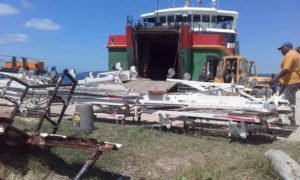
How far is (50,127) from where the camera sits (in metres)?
8.09

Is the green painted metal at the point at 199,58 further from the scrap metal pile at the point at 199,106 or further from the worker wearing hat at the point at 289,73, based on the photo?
the worker wearing hat at the point at 289,73

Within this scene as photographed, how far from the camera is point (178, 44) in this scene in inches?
584

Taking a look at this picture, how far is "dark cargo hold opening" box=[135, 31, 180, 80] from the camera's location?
15726 mm

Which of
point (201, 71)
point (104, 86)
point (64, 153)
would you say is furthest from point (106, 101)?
point (201, 71)

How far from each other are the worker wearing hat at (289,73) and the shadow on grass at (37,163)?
4.40m

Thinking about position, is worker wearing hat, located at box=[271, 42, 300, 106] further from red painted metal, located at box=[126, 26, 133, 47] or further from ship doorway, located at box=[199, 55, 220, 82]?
red painted metal, located at box=[126, 26, 133, 47]

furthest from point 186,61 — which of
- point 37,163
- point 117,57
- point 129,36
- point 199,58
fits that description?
point 37,163

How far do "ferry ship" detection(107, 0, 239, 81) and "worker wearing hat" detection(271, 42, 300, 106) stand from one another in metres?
4.40

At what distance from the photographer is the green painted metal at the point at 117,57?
50.9ft

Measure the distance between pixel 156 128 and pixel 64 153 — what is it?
263cm

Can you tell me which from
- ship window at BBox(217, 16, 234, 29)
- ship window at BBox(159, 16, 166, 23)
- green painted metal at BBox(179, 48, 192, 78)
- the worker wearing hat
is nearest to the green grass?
the worker wearing hat

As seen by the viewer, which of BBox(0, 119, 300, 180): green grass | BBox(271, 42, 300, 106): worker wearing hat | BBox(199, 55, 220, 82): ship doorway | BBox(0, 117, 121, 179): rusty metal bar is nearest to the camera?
BBox(0, 117, 121, 179): rusty metal bar

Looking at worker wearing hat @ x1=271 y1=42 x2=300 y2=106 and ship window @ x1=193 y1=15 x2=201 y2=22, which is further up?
ship window @ x1=193 y1=15 x2=201 y2=22

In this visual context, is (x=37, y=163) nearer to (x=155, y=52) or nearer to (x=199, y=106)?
(x=199, y=106)
